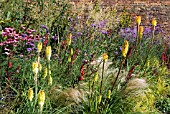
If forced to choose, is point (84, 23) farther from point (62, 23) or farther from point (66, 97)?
point (66, 97)

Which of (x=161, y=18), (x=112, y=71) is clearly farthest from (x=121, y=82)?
(x=161, y=18)

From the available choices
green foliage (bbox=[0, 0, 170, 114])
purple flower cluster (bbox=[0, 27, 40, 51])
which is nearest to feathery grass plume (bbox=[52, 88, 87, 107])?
green foliage (bbox=[0, 0, 170, 114])

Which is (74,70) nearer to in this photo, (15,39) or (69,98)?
(69,98)

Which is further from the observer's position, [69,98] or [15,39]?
[15,39]

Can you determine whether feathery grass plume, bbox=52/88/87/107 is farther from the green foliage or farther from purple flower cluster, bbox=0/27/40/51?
purple flower cluster, bbox=0/27/40/51

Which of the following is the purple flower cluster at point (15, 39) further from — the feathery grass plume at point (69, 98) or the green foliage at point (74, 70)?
the feathery grass plume at point (69, 98)

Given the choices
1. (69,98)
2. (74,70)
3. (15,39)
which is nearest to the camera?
(69,98)

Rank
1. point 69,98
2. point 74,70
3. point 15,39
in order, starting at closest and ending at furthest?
point 69,98
point 74,70
point 15,39

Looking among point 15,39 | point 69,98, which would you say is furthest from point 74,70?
point 15,39

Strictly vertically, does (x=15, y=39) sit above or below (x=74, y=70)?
above

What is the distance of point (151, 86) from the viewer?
4.93m

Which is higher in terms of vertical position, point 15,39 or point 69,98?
point 15,39

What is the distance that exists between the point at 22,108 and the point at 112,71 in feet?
5.08

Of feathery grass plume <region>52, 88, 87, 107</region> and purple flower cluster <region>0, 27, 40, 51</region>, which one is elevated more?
purple flower cluster <region>0, 27, 40, 51</region>
